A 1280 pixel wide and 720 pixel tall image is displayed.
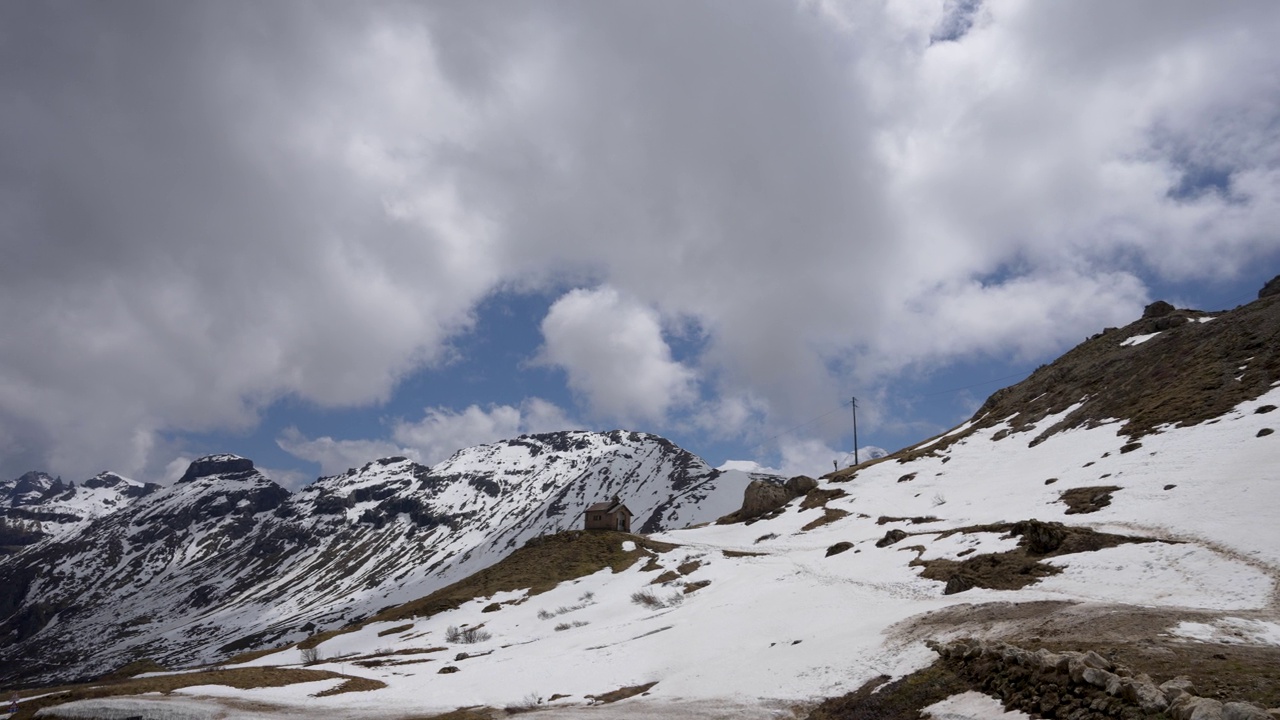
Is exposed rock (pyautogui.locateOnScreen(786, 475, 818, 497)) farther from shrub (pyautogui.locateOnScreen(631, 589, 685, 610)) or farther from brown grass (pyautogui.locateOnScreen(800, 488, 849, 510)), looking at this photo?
shrub (pyautogui.locateOnScreen(631, 589, 685, 610))

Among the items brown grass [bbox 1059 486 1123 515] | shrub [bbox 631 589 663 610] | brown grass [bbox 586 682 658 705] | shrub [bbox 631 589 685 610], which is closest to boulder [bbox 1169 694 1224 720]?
brown grass [bbox 586 682 658 705]

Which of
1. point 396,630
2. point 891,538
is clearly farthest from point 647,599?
point 396,630

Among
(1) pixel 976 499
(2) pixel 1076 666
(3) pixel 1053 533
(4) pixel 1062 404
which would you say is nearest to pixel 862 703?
(2) pixel 1076 666

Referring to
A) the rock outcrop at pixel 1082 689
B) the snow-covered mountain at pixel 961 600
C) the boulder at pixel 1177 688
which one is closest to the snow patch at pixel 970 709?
the snow-covered mountain at pixel 961 600

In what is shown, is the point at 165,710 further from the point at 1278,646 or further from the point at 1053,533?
the point at 1053,533

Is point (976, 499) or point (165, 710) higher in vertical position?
point (976, 499)

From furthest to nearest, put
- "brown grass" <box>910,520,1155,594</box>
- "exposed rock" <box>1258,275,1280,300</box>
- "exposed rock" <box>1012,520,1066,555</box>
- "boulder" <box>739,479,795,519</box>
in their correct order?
"boulder" <box>739,479,795,519</box> < "exposed rock" <box>1258,275,1280,300</box> < "exposed rock" <box>1012,520,1066,555</box> < "brown grass" <box>910,520,1155,594</box>

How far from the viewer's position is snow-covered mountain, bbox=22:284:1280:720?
680 inches

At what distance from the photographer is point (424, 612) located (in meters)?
70.0

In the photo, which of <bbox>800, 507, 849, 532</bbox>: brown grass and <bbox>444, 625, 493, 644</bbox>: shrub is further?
<bbox>800, 507, 849, 532</bbox>: brown grass

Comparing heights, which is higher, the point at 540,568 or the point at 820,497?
the point at 820,497

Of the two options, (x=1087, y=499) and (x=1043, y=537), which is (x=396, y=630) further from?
(x=1087, y=499)

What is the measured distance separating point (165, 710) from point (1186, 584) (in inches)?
1931

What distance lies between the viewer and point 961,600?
2908cm
